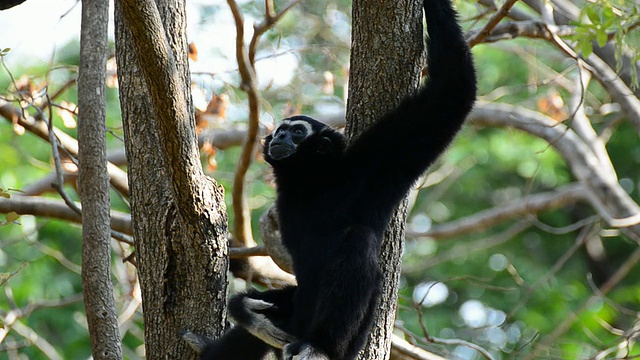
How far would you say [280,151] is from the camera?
617 centimetres

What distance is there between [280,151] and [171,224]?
4.51 feet

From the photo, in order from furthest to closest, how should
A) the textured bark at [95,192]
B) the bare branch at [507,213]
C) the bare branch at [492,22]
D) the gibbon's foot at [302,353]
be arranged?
the bare branch at [507,213], the bare branch at [492,22], the textured bark at [95,192], the gibbon's foot at [302,353]

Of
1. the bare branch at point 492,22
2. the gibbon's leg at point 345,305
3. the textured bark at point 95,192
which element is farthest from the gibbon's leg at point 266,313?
the bare branch at point 492,22

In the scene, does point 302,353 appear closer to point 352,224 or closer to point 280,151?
point 352,224

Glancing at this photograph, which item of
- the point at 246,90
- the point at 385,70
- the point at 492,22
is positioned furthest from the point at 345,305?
the point at 246,90

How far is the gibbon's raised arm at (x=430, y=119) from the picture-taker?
534 centimetres

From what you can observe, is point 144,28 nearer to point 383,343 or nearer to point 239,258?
point 383,343

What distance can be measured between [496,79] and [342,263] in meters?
14.7

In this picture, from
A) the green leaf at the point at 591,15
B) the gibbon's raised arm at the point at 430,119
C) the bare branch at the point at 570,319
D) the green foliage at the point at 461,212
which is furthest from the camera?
the green foliage at the point at 461,212

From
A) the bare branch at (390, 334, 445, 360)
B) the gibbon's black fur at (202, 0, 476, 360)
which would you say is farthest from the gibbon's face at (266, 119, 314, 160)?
the bare branch at (390, 334, 445, 360)

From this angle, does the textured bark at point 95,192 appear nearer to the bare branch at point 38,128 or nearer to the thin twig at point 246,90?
the thin twig at point 246,90

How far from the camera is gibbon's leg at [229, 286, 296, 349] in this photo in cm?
527

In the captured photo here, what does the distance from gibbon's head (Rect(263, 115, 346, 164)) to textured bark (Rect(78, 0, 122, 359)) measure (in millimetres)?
1401

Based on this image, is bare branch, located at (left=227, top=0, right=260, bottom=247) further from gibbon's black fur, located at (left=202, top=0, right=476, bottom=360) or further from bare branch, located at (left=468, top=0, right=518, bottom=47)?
bare branch, located at (left=468, top=0, right=518, bottom=47)
